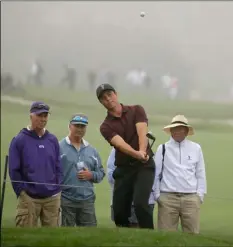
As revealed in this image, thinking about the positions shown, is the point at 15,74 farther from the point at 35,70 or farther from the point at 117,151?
the point at 117,151

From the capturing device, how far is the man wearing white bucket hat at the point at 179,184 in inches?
222

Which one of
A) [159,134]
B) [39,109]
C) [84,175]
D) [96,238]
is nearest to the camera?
A: [96,238]

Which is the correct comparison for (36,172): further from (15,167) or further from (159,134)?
(159,134)

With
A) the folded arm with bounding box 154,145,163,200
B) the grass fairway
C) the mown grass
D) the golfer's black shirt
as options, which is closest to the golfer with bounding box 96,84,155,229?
the golfer's black shirt

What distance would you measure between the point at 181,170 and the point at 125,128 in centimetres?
71

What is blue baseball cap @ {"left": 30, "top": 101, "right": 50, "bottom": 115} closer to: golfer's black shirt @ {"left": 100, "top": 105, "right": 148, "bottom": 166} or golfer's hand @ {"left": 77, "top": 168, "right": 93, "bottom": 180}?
golfer's black shirt @ {"left": 100, "top": 105, "right": 148, "bottom": 166}

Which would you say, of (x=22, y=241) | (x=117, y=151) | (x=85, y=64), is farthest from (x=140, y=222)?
(x=85, y=64)

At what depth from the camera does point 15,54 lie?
5.95 meters

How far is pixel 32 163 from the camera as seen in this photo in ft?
17.8

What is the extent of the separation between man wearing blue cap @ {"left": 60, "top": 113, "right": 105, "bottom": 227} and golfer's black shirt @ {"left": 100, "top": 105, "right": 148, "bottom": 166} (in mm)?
485

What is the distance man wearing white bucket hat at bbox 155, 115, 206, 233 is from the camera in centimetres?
565

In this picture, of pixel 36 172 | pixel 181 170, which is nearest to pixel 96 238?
pixel 36 172

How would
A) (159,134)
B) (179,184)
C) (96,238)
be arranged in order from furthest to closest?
1. (159,134)
2. (179,184)
3. (96,238)

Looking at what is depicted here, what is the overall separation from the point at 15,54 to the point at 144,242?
2.43m
